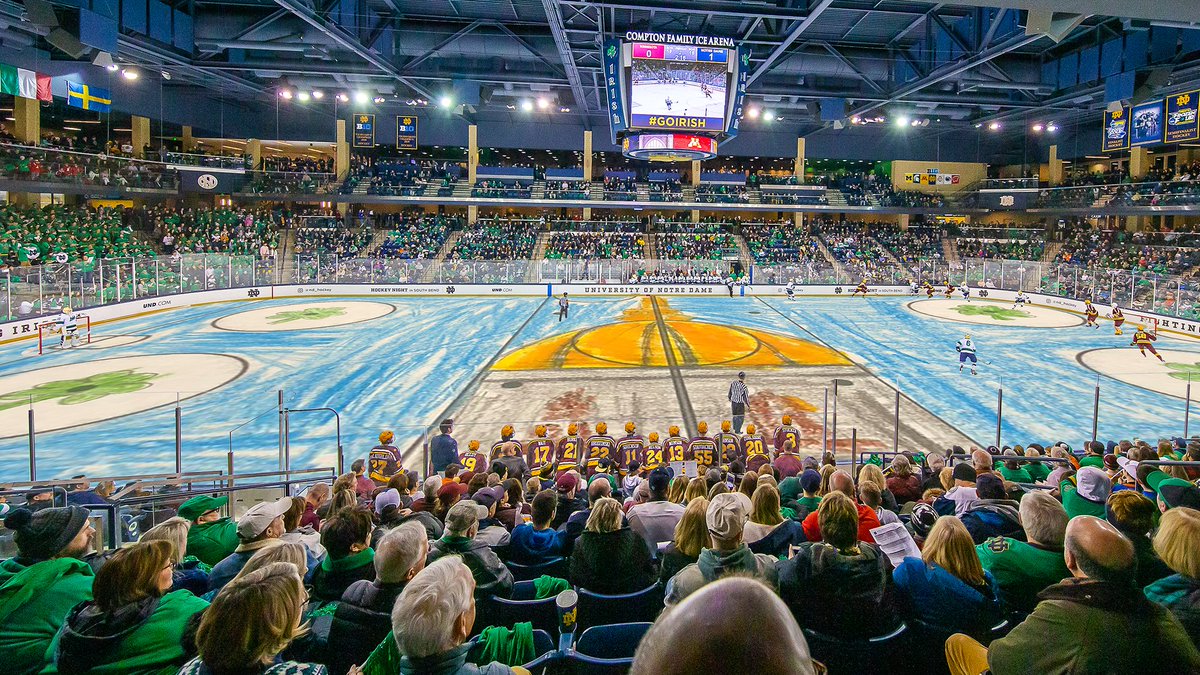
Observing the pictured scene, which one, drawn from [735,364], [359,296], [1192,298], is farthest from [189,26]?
[1192,298]

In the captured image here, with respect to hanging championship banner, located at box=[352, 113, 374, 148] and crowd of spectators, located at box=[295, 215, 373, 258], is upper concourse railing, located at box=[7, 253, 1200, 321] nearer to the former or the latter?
crowd of spectators, located at box=[295, 215, 373, 258]

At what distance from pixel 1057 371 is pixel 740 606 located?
24.5 meters

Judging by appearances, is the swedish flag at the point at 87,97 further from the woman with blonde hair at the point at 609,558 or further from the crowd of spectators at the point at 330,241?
the woman with blonde hair at the point at 609,558

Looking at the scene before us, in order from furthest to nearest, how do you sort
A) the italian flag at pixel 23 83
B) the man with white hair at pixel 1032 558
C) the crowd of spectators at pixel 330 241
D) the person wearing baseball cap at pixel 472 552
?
the crowd of spectators at pixel 330 241
the italian flag at pixel 23 83
the person wearing baseball cap at pixel 472 552
the man with white hair at pixel 1032 558

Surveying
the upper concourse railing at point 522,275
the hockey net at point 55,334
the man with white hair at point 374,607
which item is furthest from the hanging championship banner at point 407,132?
the man with white hair at point 374,607

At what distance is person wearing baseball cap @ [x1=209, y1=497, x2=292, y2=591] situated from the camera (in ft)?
14.4

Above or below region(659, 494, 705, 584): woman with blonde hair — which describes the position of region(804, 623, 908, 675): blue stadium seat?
below

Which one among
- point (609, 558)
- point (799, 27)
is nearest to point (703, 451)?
point (609, 558)

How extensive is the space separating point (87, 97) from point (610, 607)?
129 feet

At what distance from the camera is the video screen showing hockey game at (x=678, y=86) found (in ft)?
72.7

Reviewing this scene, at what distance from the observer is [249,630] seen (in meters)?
2.46

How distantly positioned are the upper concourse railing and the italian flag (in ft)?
23.1

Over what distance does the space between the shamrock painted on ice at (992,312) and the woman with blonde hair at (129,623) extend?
37.1 m

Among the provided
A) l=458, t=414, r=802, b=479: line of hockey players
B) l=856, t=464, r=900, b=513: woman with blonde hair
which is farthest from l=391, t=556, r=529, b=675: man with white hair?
l=458, t=414, r=802, b=479: line of hockey players
